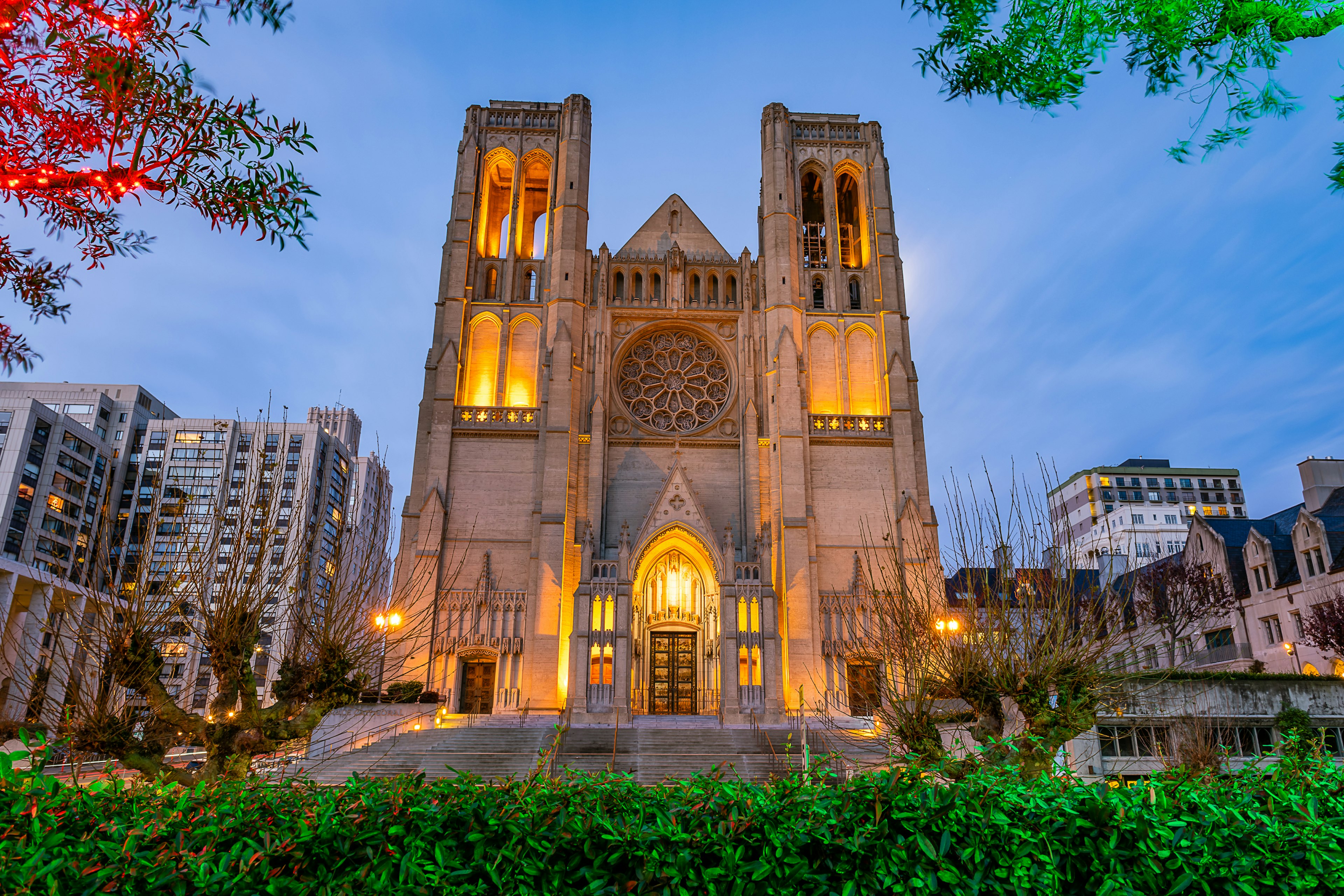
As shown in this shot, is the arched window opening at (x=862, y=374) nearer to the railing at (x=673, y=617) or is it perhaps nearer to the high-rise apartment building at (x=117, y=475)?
the railing at (x=673, y=617)

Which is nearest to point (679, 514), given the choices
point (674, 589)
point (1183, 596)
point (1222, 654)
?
point (674, 589)

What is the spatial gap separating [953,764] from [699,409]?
29056 millimetres

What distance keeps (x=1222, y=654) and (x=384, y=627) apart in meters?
38.3

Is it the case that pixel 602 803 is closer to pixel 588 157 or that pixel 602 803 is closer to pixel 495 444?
pixel 495 444

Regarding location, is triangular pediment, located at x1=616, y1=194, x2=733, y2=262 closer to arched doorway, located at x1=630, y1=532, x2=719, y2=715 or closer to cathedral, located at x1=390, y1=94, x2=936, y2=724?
cathedral, located at x1=390, y1=94, x2=936, y2=724

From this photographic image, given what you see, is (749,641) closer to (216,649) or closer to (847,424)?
(847,424)

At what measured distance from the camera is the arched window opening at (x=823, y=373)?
34875 mm

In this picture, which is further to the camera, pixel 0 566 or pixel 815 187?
pixel 815 187

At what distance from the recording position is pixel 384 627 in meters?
16.7

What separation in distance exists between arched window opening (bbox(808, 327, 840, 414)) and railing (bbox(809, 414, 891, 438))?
1.64 ft

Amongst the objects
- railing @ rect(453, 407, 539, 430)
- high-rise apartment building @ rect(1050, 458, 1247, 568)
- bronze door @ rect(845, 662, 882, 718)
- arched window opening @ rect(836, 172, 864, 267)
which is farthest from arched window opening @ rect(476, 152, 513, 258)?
high-rise apartment building @ rect(1050, 458, 1247, 568)

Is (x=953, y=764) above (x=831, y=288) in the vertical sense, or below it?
below

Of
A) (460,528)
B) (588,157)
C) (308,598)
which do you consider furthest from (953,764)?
(588,157)

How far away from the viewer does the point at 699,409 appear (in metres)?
35.2
